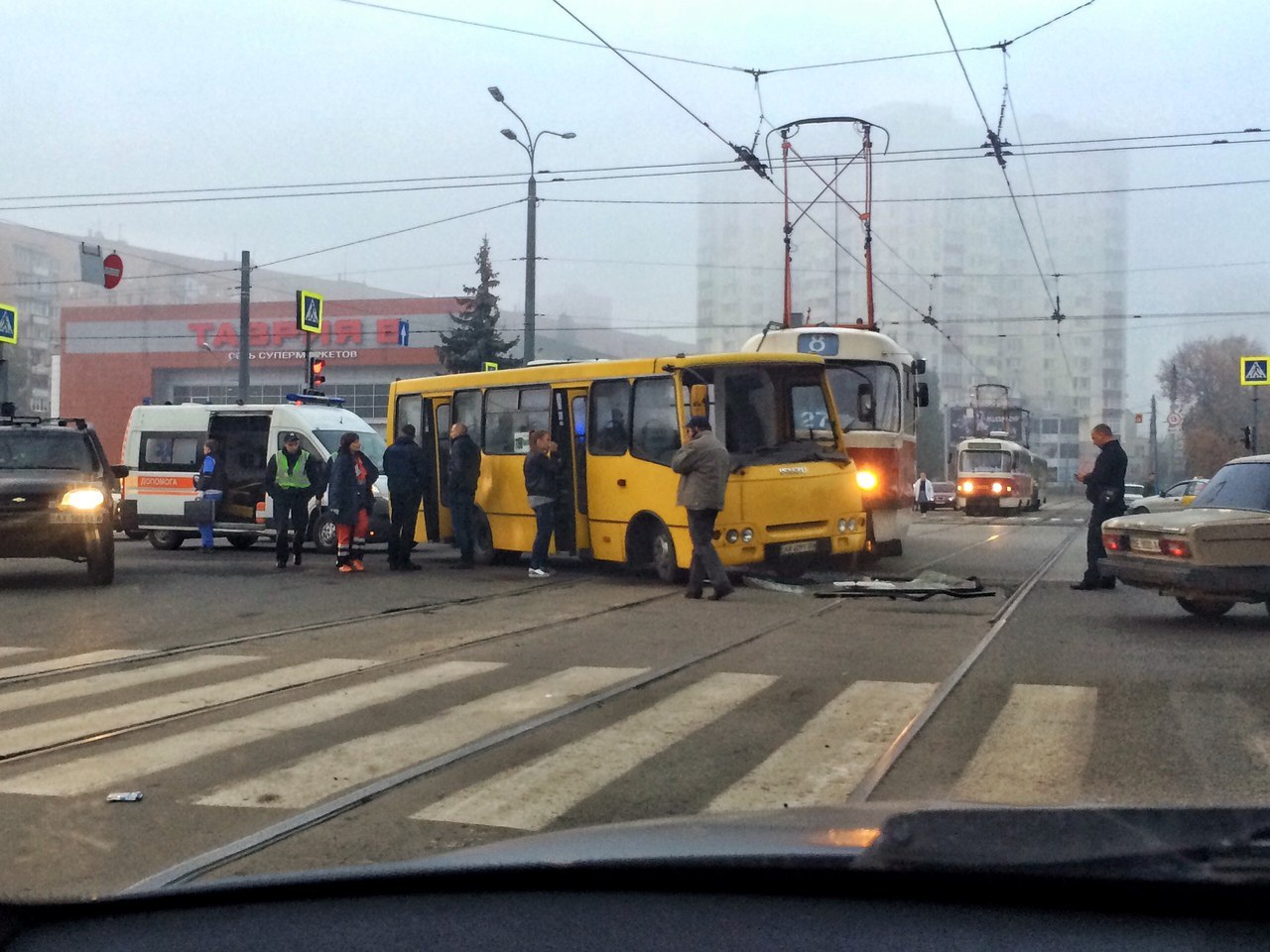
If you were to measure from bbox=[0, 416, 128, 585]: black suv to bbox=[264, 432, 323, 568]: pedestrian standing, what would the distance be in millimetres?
2479

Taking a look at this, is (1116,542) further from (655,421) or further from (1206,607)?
(655,421)

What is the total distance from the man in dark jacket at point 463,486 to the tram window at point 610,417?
6.16 feet

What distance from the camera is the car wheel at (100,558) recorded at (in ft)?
46.0

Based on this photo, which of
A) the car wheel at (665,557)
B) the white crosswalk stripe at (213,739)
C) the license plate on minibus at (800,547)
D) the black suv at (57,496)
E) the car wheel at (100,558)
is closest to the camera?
the white crosswalk stripe at (213,739)

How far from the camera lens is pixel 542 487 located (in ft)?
49.9

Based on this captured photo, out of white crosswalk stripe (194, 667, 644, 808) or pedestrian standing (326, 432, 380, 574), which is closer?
white crosswalk stripe (194, 667, 644, 808)

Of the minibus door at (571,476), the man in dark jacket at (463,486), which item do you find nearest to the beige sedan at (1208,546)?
the minibus door at (571,476)

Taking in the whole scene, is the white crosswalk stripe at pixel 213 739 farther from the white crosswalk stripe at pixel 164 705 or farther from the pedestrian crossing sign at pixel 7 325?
the pedestrian crossing sign at pixel 7 325

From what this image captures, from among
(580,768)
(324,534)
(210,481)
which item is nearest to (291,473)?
(324,534)

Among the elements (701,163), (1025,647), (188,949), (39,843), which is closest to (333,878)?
(188,949)

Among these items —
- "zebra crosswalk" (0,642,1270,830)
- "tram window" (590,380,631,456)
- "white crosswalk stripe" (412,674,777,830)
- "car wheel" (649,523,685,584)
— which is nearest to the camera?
"white crosswalk stripe" (412,674,777,830)

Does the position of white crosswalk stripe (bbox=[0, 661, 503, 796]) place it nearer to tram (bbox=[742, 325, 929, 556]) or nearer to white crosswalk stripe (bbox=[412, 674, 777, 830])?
white crosswalk stripe (bbox=[412, 674, 777, 830])

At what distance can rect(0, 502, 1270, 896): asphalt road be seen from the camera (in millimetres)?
4961

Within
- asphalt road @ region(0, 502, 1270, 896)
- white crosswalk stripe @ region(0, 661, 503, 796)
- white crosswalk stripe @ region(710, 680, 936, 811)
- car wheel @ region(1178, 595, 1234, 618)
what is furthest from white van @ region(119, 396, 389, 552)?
white crosswalk stripe @ region(710, 680, 936, 811)
